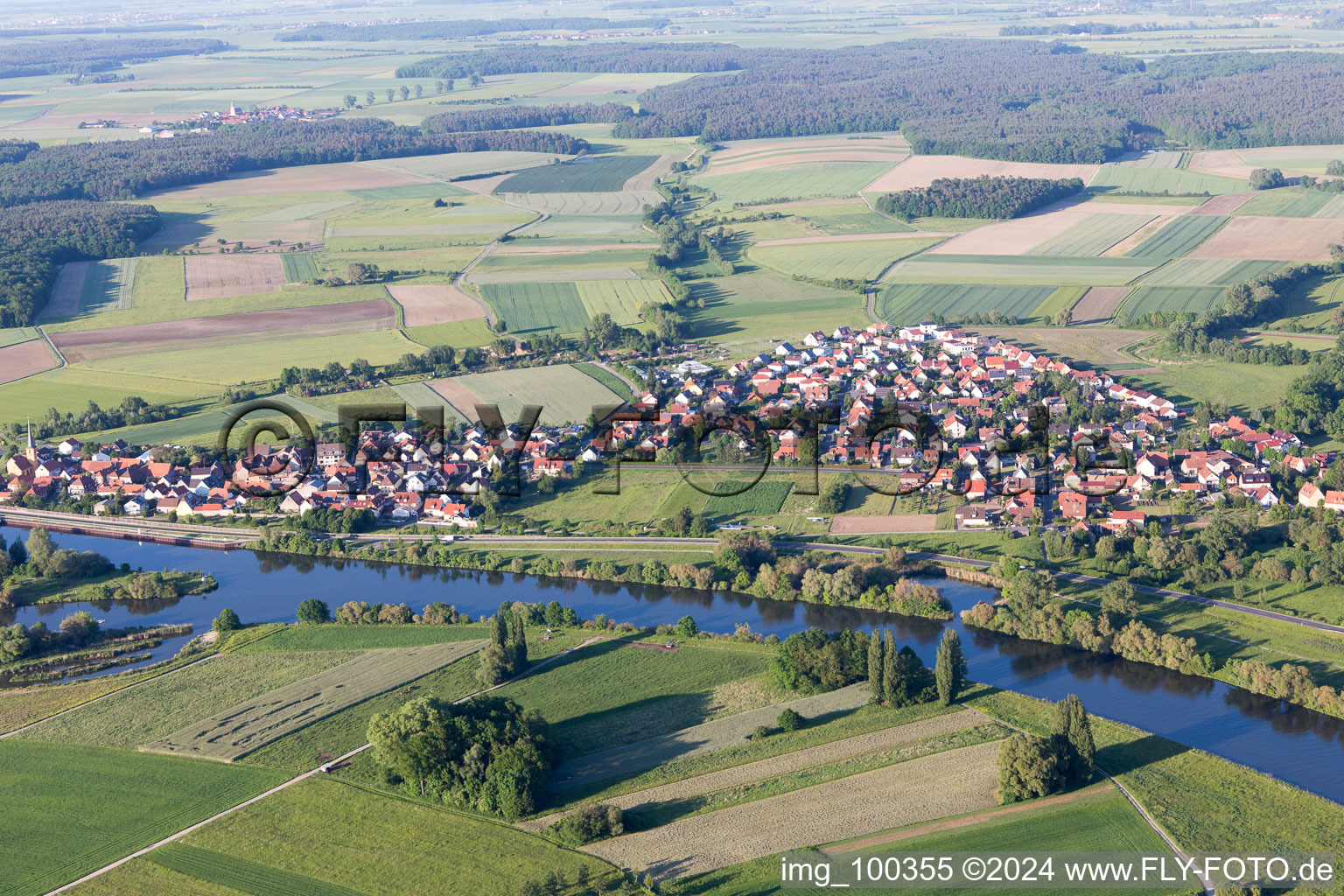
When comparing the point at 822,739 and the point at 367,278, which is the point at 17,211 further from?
the point at 822,739

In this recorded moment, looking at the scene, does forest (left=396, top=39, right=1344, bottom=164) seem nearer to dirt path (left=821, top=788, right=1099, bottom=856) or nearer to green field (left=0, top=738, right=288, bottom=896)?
dirt path (left=821, top=788, right=1099, bottom=856)

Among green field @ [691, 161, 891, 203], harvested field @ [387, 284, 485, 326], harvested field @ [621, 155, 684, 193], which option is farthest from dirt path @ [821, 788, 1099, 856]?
harvested field @ [621, 155, 684, 193]

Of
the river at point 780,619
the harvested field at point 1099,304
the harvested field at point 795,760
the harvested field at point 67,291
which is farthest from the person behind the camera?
the harvested field at point 67,291

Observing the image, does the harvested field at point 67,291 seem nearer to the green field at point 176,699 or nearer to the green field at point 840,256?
the green field at point 840,256

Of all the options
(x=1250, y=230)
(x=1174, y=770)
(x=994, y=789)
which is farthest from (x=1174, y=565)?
(x=1250, y=230)

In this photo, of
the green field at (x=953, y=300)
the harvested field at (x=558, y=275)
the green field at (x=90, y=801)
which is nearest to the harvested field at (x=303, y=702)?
the green field at (x=90, y=801)

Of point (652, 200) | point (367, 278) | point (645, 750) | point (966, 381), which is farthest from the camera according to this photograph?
Answer: point (652, 200)

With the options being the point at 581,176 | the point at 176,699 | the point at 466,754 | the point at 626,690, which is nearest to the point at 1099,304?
the point at 626,690
